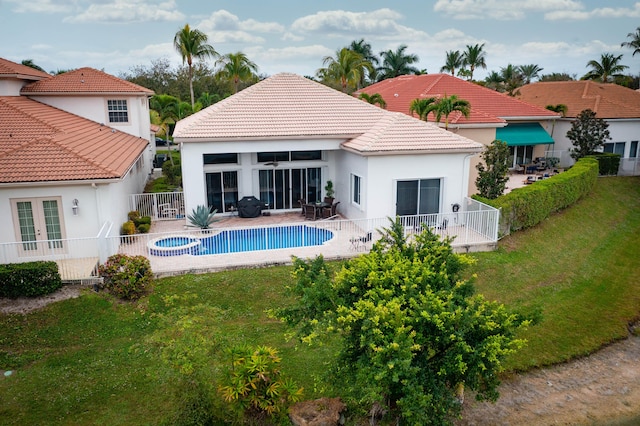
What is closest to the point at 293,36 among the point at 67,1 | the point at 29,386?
the point at 67,1

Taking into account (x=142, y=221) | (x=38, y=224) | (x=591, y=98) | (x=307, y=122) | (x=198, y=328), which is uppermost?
(x=591, y=98)

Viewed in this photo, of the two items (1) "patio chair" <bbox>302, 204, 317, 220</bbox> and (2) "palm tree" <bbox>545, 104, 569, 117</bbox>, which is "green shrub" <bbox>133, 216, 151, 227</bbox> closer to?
(1) "patio chair" <bbox>302, 204, 317, 220</bbox>

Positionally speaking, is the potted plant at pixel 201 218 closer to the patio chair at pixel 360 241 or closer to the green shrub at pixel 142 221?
the green shrub at pixel 142 221

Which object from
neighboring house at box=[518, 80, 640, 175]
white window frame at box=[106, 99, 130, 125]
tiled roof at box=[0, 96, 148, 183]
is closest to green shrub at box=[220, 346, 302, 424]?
tiled roof at box=[0, 96, 148, 183]

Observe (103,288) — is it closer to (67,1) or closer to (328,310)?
(328,310)

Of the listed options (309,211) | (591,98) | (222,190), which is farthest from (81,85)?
(591,98)

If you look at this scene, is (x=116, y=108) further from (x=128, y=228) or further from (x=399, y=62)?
(x=399, y=62)

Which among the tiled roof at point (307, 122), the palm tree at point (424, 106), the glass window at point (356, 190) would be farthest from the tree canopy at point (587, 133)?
the glass window at point (356, 190)
